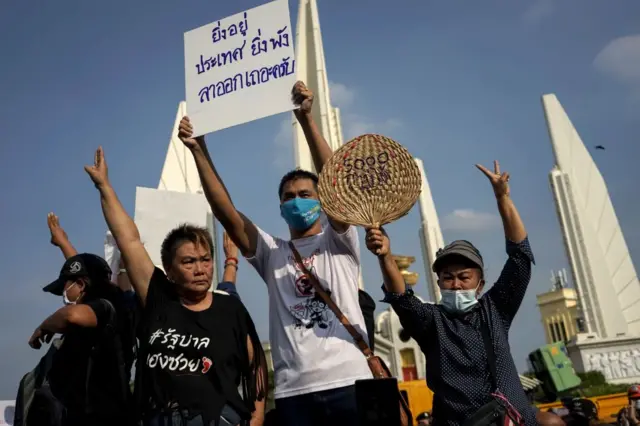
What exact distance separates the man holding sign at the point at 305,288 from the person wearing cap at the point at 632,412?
4062mm

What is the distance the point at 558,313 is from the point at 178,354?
2847 inches

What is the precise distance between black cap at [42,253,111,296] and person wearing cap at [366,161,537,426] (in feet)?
4.63

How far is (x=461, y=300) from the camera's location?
8.59ft

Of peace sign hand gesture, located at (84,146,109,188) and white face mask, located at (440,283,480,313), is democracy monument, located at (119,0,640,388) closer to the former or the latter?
peace sign hand gesture, located at (84,146,109,188)

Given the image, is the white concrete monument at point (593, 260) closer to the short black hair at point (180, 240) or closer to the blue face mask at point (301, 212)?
the blue face mask at point (301, 212)

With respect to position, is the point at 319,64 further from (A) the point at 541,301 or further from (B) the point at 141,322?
(A) the point at 541,301

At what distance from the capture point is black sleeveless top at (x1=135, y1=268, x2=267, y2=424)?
235 cm

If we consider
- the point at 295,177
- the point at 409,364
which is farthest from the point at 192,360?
the point at 409,364

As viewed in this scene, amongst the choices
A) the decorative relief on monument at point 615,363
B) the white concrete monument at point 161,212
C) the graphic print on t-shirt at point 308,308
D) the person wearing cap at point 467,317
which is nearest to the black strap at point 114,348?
the graphic print on t-shirt at point 308,308

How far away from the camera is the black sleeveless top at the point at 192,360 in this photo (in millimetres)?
2354

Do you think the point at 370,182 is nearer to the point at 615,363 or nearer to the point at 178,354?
the point at 178,354

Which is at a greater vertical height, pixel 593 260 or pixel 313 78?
pixel 313 78

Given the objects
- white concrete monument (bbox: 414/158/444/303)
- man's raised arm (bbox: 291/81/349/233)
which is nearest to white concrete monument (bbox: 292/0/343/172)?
white concrete monument (bbox: 414/158/444/303)

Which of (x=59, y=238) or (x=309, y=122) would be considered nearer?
(x=309, y=122)
